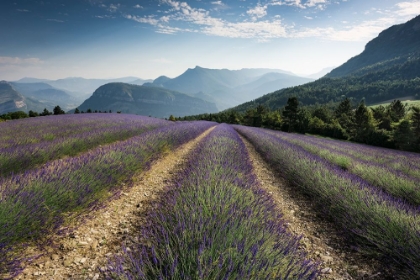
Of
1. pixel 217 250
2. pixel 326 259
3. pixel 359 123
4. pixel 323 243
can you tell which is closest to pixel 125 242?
pixel 217 250

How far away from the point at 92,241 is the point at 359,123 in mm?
46968

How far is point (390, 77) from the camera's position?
17400 centimetres

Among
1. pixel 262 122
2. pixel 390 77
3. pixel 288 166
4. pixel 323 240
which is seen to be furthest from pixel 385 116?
pixel 390 77

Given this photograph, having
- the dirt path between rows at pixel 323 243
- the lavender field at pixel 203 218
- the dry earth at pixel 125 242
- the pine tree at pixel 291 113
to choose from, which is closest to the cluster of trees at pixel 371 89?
the pine tree at pixel 291 113

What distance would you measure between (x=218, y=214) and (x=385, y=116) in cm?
4985

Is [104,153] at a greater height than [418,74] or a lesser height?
lesser

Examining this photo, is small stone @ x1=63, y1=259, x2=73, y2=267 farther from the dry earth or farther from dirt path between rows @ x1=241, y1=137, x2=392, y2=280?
dirt path between rows @ x1=241, y1=137, x2=392, y2=280

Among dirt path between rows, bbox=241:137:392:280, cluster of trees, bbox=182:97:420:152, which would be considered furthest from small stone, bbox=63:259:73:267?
cluster of trees, bbox=182:97:420:152

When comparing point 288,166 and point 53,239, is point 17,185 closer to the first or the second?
point 53,239

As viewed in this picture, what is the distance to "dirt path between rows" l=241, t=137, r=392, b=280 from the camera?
8.85ft

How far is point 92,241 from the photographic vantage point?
289 cm

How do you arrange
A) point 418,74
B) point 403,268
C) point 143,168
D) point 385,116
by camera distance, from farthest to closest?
point 418,74 → point 385,116 → point 143,168 → point 403,268

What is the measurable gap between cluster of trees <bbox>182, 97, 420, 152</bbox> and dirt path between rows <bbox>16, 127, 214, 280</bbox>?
31002 mm

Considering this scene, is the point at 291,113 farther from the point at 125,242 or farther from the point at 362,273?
the point at 125,242
